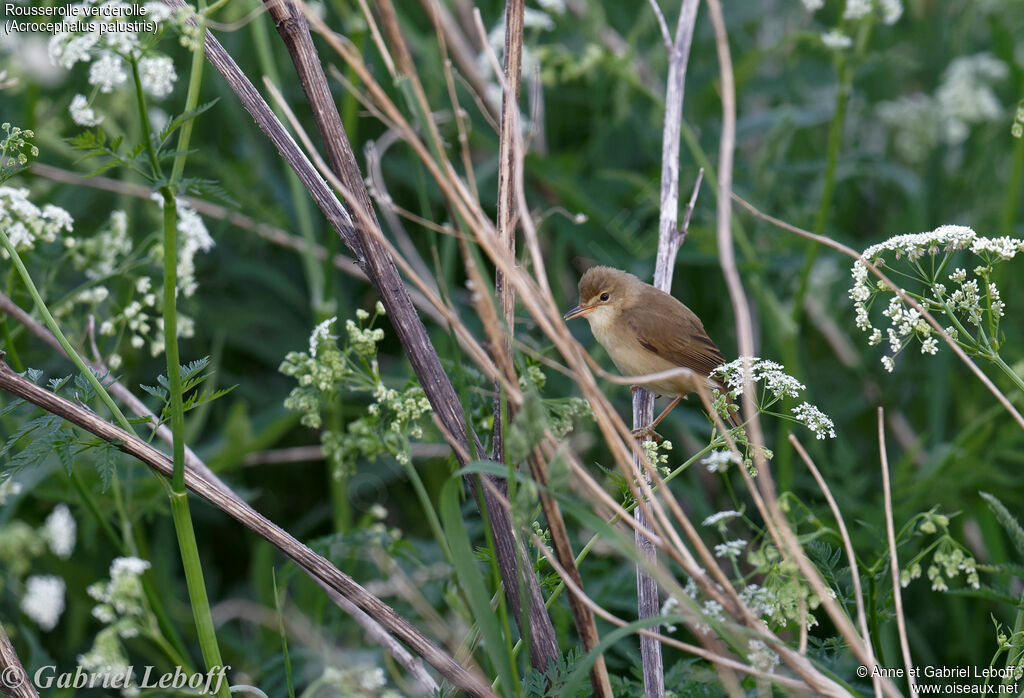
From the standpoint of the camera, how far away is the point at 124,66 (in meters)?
2.99

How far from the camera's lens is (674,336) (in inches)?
130

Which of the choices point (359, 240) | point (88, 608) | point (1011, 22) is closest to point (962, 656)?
point (359, 240)

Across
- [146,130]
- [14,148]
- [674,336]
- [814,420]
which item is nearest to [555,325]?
[814,420]

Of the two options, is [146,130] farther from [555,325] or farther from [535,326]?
[535,326]

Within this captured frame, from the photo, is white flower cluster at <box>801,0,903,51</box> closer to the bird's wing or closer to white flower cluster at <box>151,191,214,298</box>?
the bird's wing

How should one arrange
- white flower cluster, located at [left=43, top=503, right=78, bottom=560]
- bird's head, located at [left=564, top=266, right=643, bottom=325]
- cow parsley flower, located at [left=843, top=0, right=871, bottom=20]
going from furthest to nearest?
bird's head, located at [left=564, top=266, right=643, bottom=325] < cow parsley flower, located at [left=843, top=0, right=871, bottom=20] < white flower cluster, located at [left=43, top=503, right=78, bottom=560]

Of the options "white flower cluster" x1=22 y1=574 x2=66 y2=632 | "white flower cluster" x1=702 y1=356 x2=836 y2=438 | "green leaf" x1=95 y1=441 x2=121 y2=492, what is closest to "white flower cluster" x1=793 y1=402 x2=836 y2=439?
"white flower cluster" x1=702 y1=356 x2=836 y2=438

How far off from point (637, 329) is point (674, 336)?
0.42ft

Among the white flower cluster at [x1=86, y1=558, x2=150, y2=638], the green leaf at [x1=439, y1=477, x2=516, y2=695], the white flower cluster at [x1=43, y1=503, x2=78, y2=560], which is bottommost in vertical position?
the white flower cluster at [x1=43, y1=503, x2=78, y2=560]

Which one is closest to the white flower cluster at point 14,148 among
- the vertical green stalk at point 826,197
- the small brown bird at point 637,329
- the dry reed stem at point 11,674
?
the dry reed stem at point 11,674

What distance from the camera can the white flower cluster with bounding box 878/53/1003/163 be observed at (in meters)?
4.45

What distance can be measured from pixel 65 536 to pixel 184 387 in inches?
67.9

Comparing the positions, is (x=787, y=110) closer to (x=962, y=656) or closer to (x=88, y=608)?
(x=962, y=656)

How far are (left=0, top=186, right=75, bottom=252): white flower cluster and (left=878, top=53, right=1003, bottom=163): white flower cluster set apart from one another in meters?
3.82
